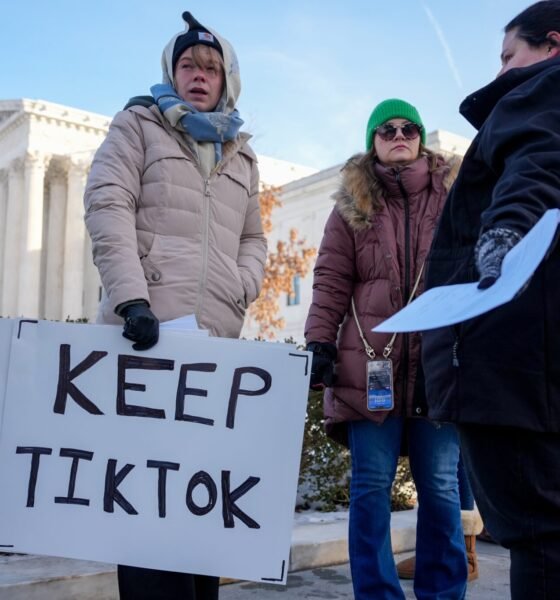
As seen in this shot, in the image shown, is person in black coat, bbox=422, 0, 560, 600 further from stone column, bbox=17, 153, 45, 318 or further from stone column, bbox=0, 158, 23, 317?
stone column, bbox=0, 158, 23, 317

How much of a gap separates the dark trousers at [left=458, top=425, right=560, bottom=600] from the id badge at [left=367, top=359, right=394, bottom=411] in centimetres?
114

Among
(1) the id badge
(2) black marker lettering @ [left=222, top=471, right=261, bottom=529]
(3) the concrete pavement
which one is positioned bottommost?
(3) the concrete pavement

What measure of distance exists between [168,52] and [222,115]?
1.02 ft

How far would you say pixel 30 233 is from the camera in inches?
1591

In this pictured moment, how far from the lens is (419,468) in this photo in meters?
3.12

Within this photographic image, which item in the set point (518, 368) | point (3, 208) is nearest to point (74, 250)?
point (3, 208)

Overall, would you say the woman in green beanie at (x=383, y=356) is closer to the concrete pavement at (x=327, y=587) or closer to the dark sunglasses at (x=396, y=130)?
the dark sunglasses at (x=396, y=130)

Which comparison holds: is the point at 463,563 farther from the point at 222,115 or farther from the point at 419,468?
the point at 222,115

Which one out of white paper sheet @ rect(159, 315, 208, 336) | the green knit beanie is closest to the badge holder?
the green knit beanie

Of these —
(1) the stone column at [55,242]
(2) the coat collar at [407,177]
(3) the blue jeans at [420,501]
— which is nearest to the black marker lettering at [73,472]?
(3) the blue jeans at [420,501]

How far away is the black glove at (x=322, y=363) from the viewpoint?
313 cm

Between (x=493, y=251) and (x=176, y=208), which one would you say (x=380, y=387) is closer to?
(x=176, y=208)

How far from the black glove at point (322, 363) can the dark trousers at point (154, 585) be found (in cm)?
95

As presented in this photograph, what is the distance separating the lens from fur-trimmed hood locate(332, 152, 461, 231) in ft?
10.7
